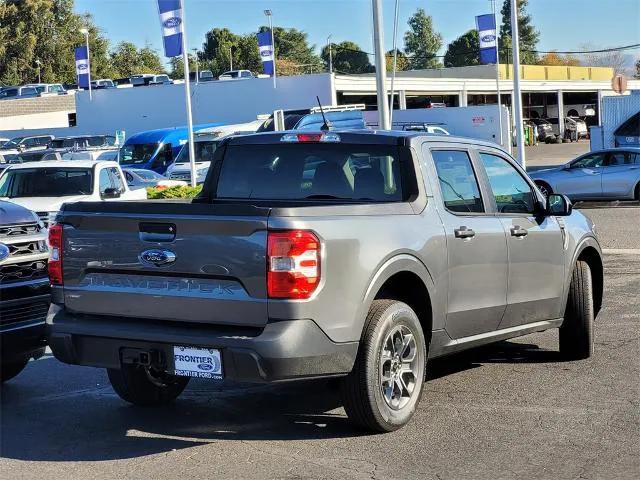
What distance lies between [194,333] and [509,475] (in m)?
1.86

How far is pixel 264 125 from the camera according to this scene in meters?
33.8

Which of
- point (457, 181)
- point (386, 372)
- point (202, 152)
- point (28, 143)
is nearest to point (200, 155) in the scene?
point (202, 152)

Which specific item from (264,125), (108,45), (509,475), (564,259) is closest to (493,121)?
(264,125)

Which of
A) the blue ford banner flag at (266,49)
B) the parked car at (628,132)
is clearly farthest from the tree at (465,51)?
the parked car at (628,132)

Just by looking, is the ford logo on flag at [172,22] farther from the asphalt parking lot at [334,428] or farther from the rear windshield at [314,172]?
the rear windshield at [314,172]

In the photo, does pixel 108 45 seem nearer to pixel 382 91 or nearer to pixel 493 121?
pixel 493 121

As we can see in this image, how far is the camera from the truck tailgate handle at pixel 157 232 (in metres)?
5.59

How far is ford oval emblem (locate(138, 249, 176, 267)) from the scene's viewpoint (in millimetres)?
5598

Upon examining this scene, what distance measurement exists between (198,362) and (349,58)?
132 m

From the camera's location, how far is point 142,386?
6762 mm

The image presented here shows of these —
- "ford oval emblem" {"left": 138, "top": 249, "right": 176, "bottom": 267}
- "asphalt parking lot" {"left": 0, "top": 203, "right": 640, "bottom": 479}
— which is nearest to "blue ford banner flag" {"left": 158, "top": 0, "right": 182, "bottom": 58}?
"asphalt parking lot" {"left": 0, "top": 203, "right": 640, "bottom": 479}

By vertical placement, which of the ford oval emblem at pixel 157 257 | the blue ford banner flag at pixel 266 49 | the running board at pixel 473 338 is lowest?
the running board at pixel 473 338

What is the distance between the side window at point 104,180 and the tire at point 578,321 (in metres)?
9.89

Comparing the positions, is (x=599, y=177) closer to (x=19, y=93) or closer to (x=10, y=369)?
(x=10, y=369)
